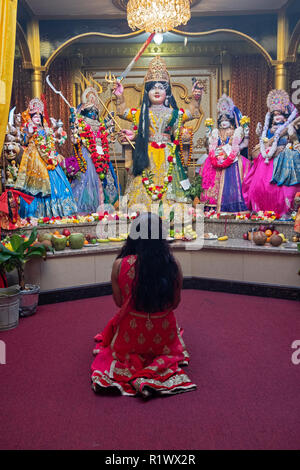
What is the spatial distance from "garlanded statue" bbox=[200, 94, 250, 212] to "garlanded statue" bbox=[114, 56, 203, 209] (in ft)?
1.30

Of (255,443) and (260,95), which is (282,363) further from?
(260,95)

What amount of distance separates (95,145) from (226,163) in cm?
195

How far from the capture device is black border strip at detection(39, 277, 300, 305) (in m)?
4.29

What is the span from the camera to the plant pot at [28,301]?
383 centimetres

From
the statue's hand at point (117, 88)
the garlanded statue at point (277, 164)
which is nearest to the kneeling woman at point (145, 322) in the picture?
the garlanded statue at point (277, 164)

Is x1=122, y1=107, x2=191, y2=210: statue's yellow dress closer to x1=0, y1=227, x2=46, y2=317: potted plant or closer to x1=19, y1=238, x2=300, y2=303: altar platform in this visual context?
x1=19, y1=238, x2=300, y2=303: altar platform

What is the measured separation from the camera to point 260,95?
7938mm

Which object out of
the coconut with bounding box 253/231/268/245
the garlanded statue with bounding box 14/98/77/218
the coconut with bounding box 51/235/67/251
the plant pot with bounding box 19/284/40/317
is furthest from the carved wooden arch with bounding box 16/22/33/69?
the coconut with bounding box 253/231/268/245

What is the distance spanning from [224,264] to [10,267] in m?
2.36

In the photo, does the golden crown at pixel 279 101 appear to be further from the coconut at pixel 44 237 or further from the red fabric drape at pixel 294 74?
the coconut at pixel 44 237

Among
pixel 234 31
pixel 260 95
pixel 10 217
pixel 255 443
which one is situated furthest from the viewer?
pixel 260 95

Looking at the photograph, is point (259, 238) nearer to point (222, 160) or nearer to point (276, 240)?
point (276, 240)

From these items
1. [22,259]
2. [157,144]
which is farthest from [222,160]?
[22,259]
